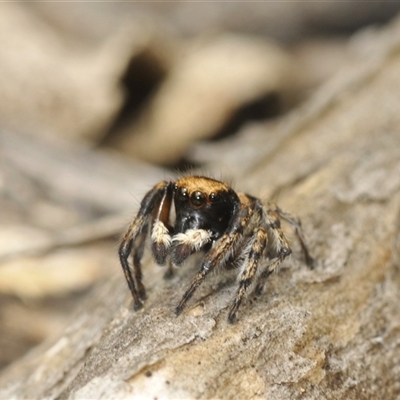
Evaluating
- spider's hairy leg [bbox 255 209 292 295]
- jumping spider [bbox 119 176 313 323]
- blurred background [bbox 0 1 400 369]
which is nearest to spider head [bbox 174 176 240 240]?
jumping spider [bbox 119 176 313 323]

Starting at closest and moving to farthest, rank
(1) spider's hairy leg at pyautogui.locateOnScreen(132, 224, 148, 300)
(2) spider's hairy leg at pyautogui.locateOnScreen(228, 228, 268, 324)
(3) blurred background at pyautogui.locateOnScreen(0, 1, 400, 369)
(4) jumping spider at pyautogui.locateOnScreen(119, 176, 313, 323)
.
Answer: (2) spider's hairy leg at pyautogui.locateOnScreen(228, 228, 268, 324), (4) jumping spider at pyautogui.locateOnScreen(119, 176, 313, 323), (1) spider's hairy leg at pyautogui.locateOnScreen(132, 224, 148, 300), (3) blurred background at pyautogui.locateOnScreen(0, 1, 400, 369)

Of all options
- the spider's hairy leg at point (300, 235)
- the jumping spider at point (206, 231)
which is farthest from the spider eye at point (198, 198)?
the spider's hairy leg at point (300, 235)

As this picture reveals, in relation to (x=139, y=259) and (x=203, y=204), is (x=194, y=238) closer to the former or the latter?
(x=203, y=204)

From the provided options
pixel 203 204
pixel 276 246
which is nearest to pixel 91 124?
pixel 203 204

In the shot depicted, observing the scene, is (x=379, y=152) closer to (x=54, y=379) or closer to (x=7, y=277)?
(x=54, y=379)

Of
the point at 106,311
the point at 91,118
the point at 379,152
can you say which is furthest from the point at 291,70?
the point at 106,311

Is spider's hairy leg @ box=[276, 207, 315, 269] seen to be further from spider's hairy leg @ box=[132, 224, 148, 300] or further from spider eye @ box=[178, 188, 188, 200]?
spider's hairy leg @ box=[132, 224, 148, 300]

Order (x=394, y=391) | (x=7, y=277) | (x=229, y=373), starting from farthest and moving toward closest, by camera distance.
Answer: (x=7, y=277), (x=394, y=391), (x=229, y=373)
